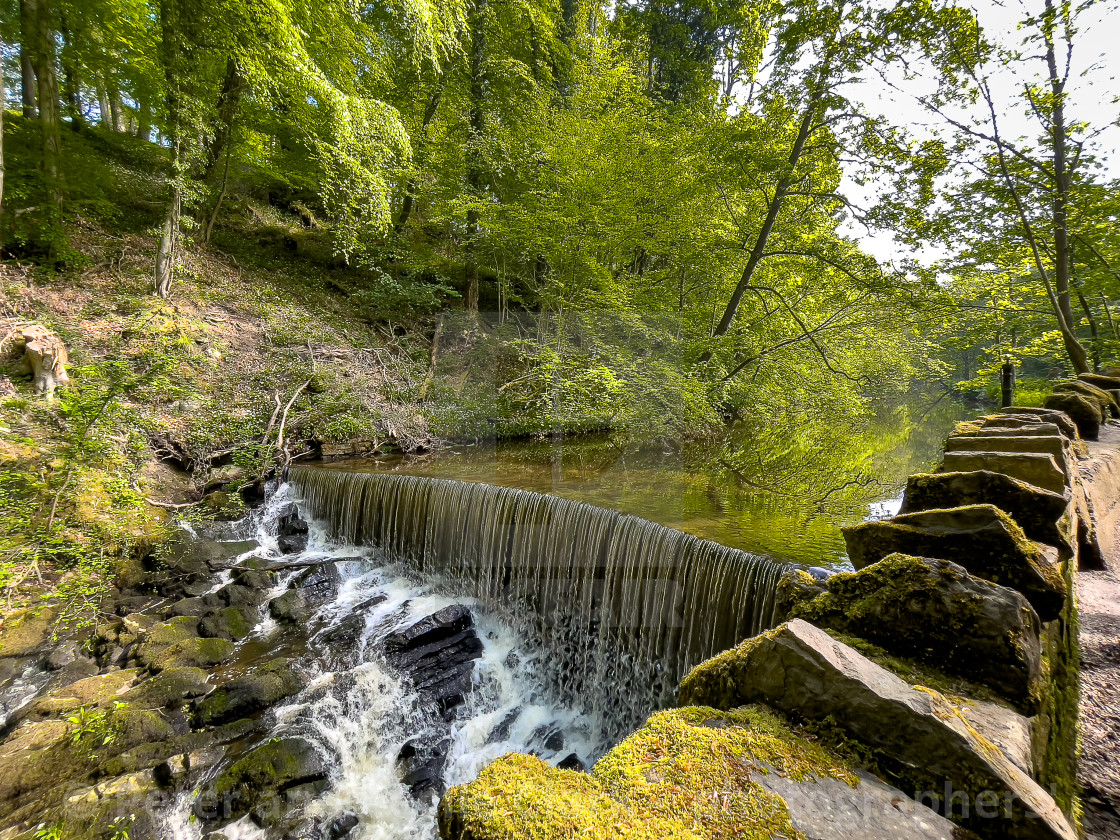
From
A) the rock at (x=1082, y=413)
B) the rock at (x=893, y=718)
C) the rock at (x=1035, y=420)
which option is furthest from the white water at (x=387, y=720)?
the rock at (x=1082, y=413)

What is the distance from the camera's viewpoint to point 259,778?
3346mm

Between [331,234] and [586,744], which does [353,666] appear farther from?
[331,234]

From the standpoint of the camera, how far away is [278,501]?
725 centimetres

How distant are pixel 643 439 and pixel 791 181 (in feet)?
16.5

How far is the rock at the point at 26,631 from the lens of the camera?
403cm

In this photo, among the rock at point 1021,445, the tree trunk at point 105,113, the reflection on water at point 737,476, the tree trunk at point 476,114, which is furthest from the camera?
the tree trunk at point 105,113

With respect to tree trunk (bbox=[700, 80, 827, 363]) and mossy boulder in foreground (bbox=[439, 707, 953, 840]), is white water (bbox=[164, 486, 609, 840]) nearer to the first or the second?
mossy boulder in foreground (bbox=[439, 707, 953, 840])

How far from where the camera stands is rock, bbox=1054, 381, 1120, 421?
151 inches

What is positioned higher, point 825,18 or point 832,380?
point 825,18

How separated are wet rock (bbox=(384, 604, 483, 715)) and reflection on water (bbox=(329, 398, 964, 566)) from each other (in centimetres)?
198

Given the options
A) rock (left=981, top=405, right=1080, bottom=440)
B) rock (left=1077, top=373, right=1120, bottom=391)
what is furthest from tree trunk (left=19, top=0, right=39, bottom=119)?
rock (left=1077, top=373, right=1120, bottom=391)

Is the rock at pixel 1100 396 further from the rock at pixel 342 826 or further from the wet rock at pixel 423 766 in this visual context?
the rock at pixel 342 826

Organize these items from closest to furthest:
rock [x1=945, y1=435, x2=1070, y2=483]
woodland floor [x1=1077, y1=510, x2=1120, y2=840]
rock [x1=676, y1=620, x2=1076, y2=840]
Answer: rock [x1=676, y1=620, x2=1076, y2=840] < woodland floor [x1=1077, y1=510, x2=1120, y2=840] < rock [x1=945, y1=435, x2=1070, y2=483]

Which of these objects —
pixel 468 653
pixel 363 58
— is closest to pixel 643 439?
pixel 468 653
